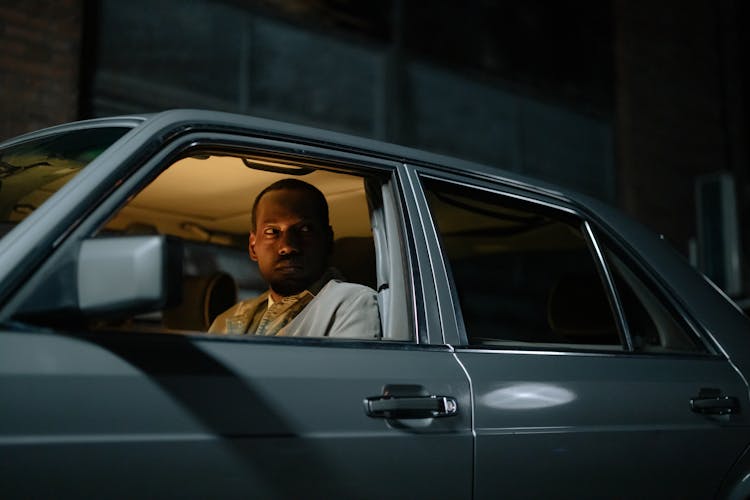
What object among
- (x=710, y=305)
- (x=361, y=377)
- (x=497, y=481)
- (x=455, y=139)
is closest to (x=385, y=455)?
(x=361, y=377)

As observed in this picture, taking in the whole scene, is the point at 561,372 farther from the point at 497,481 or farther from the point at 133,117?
the point at 133,117

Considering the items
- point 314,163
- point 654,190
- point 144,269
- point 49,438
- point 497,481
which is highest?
point 654,190

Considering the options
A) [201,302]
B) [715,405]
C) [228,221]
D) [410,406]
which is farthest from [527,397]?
[228,221]

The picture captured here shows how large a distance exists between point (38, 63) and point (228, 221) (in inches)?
115

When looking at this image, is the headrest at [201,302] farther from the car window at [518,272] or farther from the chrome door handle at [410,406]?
the chrome door handle at [410,406]

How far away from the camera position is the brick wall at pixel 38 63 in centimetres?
579

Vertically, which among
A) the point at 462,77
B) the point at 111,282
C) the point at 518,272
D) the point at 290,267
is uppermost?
the point at 462,77

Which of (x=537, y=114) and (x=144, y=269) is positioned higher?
(x=537, y=114)

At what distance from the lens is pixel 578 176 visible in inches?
391

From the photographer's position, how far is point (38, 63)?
5965 mm

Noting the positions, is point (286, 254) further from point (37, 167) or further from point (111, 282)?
point (111, 282)

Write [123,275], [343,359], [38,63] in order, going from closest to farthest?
[123,275], [343,359], [38,63]

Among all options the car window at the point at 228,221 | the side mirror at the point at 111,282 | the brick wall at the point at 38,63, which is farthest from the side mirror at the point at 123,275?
the brick wall at the point at 38,63

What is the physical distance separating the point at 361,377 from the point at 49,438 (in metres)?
0.71
